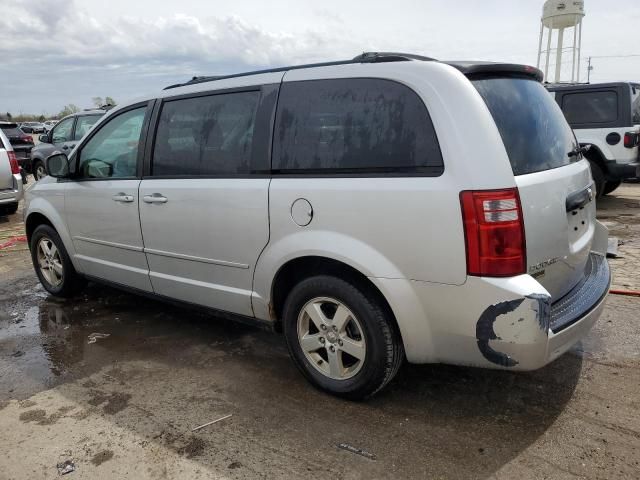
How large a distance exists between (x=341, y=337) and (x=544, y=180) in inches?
52.5

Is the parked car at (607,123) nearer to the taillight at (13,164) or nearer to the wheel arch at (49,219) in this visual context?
the wheel arch at (49,219)

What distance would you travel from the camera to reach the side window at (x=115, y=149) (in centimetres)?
402

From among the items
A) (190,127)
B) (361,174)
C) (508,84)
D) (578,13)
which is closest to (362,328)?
(361,174)

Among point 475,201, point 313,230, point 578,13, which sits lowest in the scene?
point 313,230

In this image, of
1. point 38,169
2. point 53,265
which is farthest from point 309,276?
point 38,169

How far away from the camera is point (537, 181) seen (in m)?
2.59

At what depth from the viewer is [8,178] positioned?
9.38m

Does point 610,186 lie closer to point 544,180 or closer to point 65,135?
point 544,180

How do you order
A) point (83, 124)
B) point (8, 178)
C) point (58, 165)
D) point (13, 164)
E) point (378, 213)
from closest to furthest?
point (378, 213), point (58, 165), point (8, 178), point (13, 164), point (83, 124)

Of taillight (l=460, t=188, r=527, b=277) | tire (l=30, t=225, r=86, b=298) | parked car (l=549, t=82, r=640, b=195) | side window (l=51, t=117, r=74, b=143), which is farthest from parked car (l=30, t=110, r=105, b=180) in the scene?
taillight (l=460, t=188, r=527, b=277)

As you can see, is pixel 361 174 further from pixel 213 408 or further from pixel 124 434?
pixel 124 434

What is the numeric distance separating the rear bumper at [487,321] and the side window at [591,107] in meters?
6.55

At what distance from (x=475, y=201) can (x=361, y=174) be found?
0.62 metres

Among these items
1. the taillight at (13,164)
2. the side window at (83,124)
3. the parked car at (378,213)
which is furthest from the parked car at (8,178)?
the parked car at (378,213)
